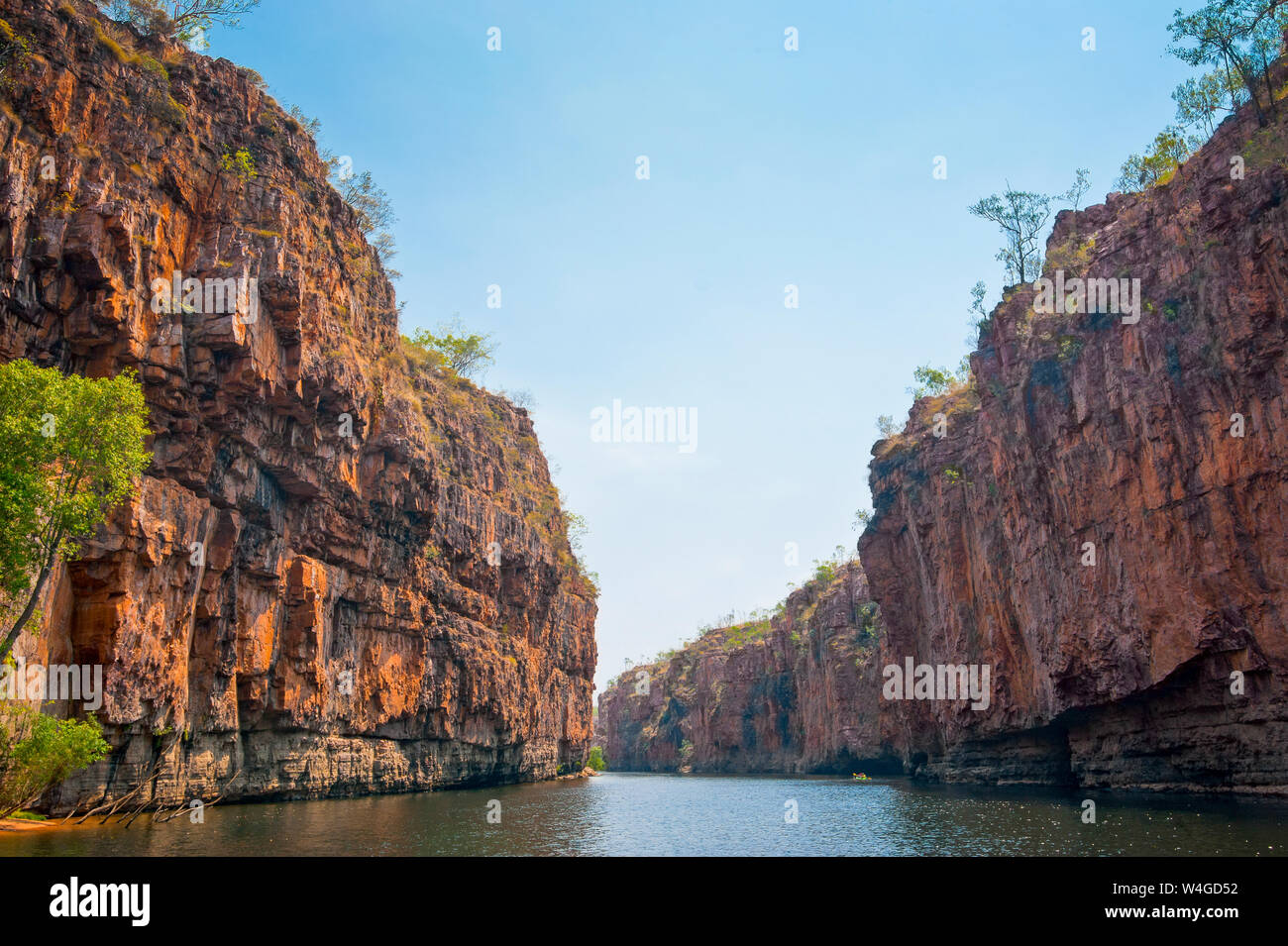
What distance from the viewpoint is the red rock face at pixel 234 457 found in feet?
97.0

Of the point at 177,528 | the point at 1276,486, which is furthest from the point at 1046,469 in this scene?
the point at 177,528

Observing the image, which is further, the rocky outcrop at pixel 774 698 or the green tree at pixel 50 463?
the rocky outcrop at pixel 774 698

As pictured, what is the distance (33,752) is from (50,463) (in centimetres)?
837

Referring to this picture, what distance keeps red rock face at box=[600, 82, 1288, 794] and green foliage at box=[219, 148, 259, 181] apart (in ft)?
132

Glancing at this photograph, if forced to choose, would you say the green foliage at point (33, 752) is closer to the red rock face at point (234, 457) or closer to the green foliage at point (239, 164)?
the red rock face at point (234, 457)

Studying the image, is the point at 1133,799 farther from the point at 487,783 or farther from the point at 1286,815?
the point at 487,783

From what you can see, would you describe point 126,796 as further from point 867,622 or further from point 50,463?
point 867,622

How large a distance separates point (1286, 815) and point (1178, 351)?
18927mm

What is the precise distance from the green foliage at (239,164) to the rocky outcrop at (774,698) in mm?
70407

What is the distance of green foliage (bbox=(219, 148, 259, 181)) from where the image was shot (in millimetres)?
38378

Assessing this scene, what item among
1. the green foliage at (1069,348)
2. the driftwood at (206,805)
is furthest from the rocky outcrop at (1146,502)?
the driftwood at (206,805)

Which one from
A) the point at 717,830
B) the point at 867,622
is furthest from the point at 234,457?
the point at 867,622

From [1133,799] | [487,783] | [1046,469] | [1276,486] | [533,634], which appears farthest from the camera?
[533,634]
